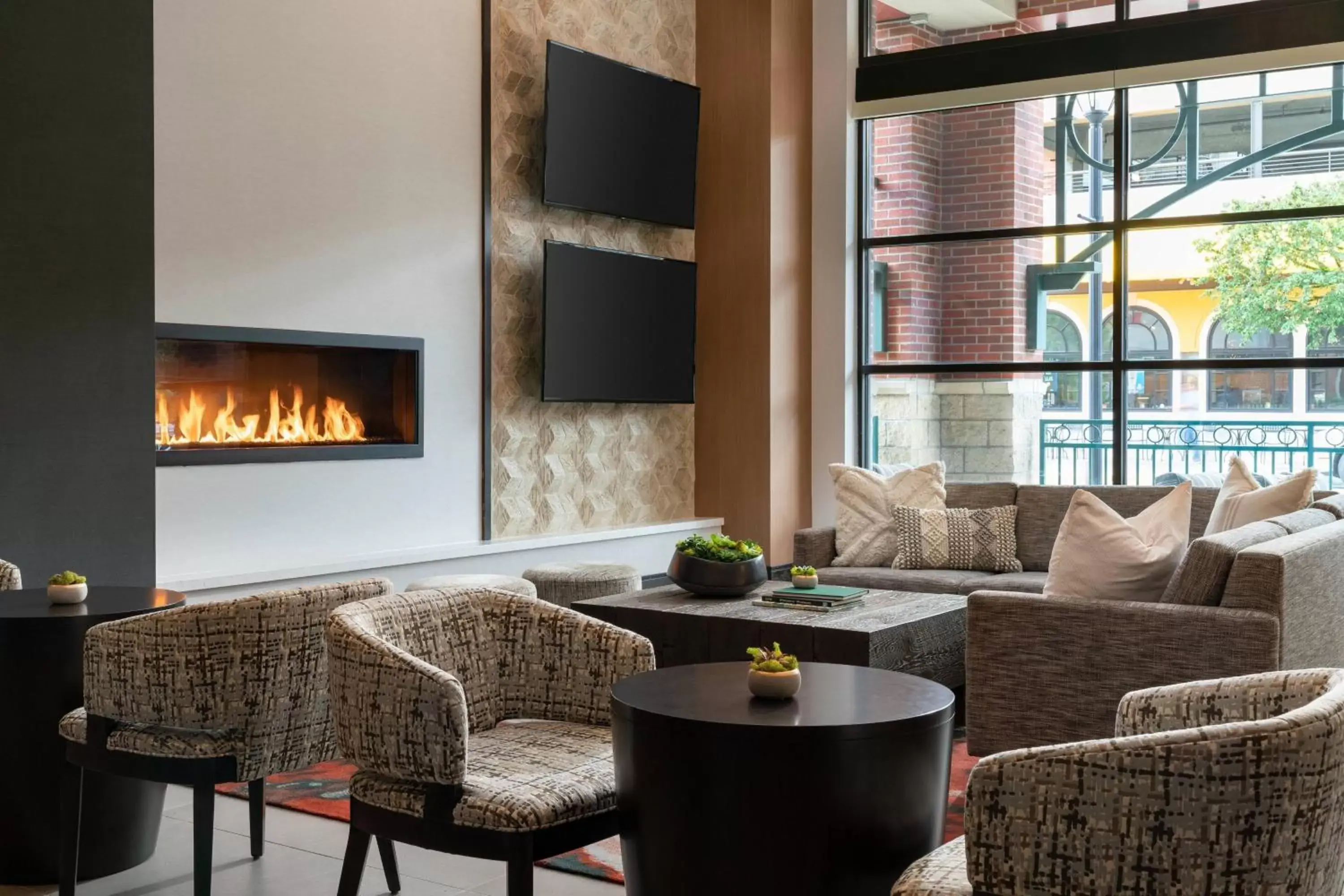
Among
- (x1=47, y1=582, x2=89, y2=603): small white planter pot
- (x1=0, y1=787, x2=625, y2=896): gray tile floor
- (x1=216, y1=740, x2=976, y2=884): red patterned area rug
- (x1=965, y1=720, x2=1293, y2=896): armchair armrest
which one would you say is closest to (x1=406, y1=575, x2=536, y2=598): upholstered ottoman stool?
(x1=216, y1=740, x2=976, y2=884): red patterned area rug

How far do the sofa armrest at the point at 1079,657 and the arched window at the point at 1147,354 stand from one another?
3.59 metres

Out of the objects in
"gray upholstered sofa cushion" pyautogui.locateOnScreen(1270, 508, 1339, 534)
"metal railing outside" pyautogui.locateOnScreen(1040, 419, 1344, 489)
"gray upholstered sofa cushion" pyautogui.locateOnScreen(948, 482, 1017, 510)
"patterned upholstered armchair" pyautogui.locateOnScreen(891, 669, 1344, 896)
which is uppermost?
"metal railing outside" pyautogui.locateOnScreen(1040, 419, 1344, 489)

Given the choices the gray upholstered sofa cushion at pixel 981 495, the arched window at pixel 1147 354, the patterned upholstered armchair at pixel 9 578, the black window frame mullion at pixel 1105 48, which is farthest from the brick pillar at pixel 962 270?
the patterned upholstered armchair at pixel 9 578

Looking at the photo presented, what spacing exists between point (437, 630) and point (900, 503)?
3.83 metres

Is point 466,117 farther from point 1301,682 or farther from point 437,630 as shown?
point 1301,682

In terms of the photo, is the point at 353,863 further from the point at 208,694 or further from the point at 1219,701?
the point at 1219,701

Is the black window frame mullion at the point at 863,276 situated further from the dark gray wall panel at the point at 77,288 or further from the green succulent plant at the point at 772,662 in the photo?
the green succulent plant at the point at 772,662

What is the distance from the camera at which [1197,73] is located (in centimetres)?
681

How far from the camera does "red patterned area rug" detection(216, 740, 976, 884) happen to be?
131 inches

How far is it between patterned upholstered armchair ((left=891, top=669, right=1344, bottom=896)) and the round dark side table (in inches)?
88.7

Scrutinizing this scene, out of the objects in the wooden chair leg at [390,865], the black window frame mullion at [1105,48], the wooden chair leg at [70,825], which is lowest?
the wooden chair leg at [390,865]

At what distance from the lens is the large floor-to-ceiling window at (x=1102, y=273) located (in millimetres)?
6664

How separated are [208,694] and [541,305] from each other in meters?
3.99

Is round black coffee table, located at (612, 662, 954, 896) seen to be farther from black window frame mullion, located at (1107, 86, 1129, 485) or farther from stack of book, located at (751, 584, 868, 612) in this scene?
black window frame mullion, located at (1107, 86, 1129, 485)
